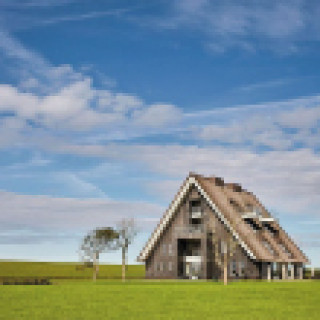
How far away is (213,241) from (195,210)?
5123 mm

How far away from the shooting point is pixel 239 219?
249ft

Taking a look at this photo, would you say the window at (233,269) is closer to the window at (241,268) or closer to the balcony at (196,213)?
the window at (241,268)

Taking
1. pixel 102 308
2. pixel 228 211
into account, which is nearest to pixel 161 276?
pixel 228 211

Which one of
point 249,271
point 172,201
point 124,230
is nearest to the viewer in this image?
point 249,271

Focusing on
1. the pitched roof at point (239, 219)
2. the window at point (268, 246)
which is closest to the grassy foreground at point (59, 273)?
the pitched roof at point (239, 219)

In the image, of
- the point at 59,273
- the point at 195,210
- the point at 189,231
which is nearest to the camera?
the point at 189,231

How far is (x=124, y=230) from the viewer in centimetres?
8375

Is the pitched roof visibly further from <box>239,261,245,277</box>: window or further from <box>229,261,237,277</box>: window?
<box>229,261,237,277</box>: window

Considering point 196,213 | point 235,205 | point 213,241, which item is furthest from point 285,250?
point 196,213

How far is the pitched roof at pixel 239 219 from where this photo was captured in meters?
72.8

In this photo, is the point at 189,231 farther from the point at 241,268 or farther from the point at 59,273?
the point at 59,273

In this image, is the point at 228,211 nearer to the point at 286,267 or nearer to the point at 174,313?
the point at 286,267

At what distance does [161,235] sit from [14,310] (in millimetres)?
54311

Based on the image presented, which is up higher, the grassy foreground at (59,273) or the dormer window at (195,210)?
the dormer window at (195,210)
